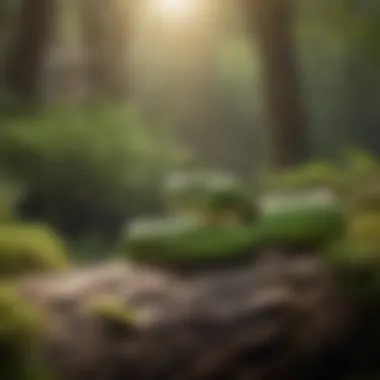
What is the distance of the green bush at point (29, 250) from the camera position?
1416mm

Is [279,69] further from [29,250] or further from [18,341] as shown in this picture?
[18,341]

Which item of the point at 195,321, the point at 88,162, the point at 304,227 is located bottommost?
the point at 195,321

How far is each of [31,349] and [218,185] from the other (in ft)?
1.33

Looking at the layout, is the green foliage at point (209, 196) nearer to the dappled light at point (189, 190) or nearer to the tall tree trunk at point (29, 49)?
the dappled light at point (189, 190)

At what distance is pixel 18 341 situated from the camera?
1.36 m

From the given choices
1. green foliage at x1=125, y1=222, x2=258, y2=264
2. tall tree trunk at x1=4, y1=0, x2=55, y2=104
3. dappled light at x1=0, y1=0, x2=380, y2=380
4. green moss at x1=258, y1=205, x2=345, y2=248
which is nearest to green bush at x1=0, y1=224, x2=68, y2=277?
dappled light at x1=0, y1=0, x2=380, y2=380

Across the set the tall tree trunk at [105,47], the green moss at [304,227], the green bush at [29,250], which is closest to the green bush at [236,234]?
the green moss at [304,227]

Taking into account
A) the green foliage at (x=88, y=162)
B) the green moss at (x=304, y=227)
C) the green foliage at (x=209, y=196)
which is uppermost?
the green foliage at (x=88, y=162)

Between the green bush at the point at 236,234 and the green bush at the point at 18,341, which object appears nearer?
the green bush at the point at 18,341

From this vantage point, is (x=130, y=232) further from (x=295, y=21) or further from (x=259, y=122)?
(x=295, y=21)

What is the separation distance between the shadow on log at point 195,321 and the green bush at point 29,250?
0.08 feet

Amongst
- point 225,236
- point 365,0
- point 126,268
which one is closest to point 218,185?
point 225,236

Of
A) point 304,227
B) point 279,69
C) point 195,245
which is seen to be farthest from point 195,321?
point 279,69

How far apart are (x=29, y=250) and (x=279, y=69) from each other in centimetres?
53
